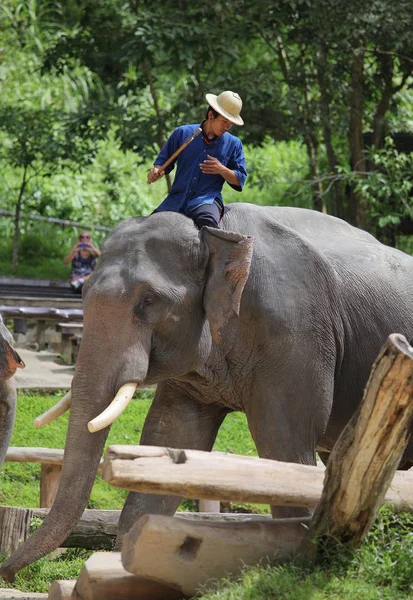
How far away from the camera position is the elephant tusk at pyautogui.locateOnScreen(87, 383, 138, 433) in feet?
18.6

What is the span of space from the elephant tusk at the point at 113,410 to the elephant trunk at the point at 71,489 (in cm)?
20

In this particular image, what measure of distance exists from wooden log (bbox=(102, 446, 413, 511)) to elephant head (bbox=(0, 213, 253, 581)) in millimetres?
946

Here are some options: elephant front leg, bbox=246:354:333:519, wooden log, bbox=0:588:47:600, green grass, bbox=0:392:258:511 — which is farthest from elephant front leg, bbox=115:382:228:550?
green grass, bbox=0:392:258:511

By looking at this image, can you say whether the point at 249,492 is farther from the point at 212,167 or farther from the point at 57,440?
the point at 57,440

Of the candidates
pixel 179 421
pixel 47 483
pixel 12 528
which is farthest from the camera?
pixel 47 483

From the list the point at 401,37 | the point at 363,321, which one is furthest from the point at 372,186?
the point at 363,321

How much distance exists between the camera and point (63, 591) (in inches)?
215

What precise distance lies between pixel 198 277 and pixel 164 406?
91 cm

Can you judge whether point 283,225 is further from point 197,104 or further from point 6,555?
point 197,104

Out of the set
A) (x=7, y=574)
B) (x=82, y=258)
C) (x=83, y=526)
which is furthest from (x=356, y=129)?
(x=7, y=574)

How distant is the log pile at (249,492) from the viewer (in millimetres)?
4781

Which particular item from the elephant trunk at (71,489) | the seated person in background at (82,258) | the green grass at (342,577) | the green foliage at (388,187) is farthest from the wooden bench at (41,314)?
the green grass at (342,577)

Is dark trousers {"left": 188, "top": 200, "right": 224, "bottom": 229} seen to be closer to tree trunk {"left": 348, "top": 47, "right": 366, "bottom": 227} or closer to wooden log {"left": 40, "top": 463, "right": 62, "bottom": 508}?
wooden log {"left": 40, "top": 463, "right": 62, "bottom": 508}

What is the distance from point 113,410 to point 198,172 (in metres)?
1.61
